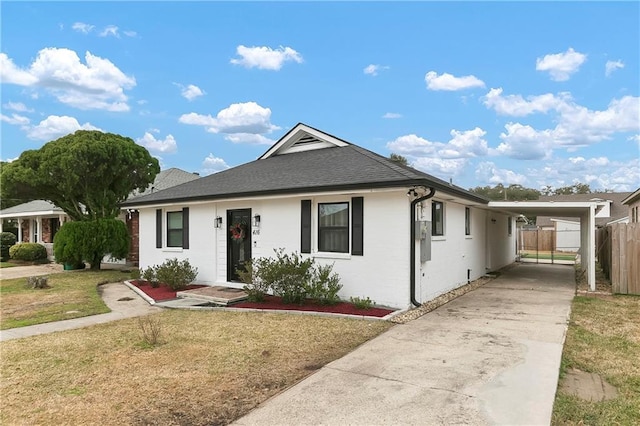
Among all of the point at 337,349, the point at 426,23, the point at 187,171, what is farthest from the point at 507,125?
the point at 337,349

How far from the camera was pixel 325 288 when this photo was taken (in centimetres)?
835

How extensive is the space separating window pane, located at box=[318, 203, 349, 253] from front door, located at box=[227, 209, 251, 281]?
234cm

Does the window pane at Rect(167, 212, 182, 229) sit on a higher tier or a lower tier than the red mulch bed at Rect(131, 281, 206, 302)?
higher

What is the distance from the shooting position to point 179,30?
1238 cm

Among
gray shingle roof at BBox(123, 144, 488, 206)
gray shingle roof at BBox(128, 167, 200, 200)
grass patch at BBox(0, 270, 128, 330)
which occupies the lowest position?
grass patch at BBox(0, 270, 128, 330)

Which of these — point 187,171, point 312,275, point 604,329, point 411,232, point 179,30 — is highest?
point 179,30

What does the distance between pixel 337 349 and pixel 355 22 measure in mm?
10983

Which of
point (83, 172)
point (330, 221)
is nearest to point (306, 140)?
point (330, 221)

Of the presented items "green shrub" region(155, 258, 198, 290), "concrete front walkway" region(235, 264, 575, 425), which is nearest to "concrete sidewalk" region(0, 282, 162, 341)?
"green shrub" region(155, 258, 198, 290)

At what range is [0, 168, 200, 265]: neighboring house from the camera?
19.1 meters

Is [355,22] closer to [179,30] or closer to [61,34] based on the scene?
[179,30]

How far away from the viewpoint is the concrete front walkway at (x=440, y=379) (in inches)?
135

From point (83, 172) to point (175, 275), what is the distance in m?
7.31

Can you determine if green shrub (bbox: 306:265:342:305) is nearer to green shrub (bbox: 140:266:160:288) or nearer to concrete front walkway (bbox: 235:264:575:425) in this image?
concrete front walkway (bbox: 235:264:575:425)
